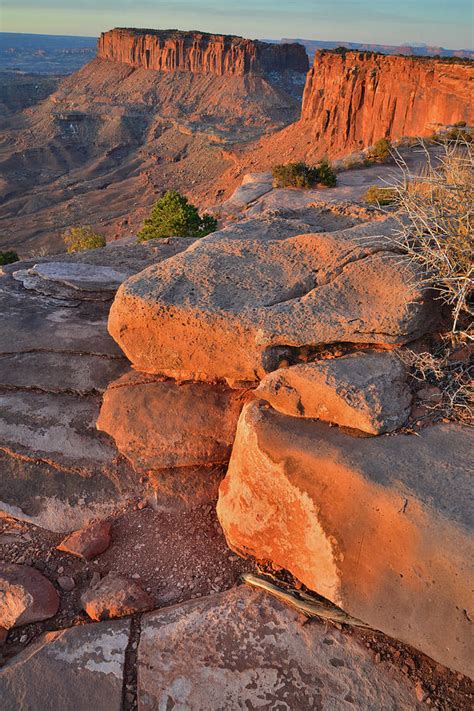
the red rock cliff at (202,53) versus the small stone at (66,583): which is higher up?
the red rock cliff at (202,53)

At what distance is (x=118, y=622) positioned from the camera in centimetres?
454

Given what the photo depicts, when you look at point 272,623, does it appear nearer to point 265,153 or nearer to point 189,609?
point 189,609

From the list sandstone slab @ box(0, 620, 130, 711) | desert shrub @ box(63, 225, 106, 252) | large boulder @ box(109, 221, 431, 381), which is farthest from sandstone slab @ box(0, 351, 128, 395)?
desert shrub @ box(63, 225, 106, 252)

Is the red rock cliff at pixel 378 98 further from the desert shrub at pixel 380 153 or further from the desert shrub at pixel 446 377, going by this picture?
the desert shrub at pixel 446 377

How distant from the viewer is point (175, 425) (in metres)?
5.71

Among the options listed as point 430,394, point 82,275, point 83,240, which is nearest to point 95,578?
point 430,394

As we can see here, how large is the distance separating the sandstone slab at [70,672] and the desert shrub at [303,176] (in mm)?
23391

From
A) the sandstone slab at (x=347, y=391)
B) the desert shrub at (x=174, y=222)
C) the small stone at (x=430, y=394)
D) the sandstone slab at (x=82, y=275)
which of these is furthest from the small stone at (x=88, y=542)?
the desert shrub at (x=174, y=222)

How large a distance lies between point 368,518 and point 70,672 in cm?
258

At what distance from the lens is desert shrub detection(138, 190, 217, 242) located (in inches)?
624

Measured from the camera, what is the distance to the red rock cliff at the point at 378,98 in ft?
111

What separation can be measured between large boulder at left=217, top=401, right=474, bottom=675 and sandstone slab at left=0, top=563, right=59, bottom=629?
1.72 metres

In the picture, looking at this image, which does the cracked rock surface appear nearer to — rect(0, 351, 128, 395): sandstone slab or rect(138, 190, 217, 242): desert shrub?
rect(0, 351, 128, 395): sandstone slab

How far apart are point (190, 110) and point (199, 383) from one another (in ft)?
297
